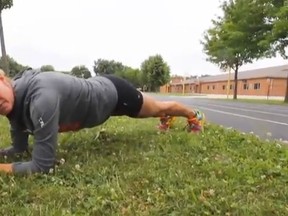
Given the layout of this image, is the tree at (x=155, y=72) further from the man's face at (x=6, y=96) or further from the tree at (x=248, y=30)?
the man's face at (x=6, y=96)

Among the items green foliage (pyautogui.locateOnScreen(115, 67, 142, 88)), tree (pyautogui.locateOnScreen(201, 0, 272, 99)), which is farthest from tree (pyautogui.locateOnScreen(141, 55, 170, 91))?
tree (pyautogui.locateOnScreen(201, 0, 272, 99))

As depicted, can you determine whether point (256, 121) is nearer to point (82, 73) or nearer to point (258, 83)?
point (82, 73)

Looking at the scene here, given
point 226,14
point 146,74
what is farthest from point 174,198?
point 146,74

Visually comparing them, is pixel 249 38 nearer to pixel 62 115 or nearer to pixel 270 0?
pixel 270 0

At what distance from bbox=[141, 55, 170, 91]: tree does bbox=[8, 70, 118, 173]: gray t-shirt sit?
80834 mm

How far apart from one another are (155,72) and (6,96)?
271 feet

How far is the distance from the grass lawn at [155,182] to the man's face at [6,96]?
53cm

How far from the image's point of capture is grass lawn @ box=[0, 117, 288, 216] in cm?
268

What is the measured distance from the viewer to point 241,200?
281cm

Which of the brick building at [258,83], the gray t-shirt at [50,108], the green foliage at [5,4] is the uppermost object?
the green foliage at [5,4]

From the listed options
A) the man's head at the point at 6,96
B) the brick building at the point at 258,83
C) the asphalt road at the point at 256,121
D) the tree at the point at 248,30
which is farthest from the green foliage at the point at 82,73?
the brick building at the point at 258,83

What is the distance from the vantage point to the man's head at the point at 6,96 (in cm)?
327

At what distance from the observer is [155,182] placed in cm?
320

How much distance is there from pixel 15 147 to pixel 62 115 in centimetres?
77
